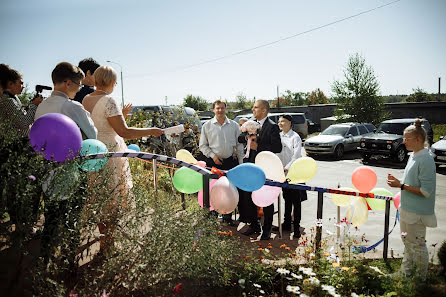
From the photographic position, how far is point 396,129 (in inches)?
527

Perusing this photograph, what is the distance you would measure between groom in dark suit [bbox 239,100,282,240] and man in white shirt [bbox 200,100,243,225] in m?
0.40

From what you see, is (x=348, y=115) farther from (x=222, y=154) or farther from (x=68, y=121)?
(x=68, y=121)

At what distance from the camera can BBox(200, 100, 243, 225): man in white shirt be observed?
4.72 metres

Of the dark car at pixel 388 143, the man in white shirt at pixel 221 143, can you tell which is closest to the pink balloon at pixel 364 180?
the man in white shirt at pixel 221 143

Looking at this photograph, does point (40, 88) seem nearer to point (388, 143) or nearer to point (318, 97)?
point (388, 143)

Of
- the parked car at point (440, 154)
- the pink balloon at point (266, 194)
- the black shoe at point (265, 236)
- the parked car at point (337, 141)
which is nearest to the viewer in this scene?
the pink balloon at point (266, 194)

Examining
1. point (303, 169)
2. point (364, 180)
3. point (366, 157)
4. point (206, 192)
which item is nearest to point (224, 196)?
point (206, 192)

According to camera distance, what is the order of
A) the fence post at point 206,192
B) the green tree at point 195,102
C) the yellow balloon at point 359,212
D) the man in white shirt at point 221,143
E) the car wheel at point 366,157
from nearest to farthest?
1. the fence post at point 206,192
2. the yellow balloon at point 359,212
3. the man in white shirt at point 221,143
4. the car wheel at point 366,157
5. the green tree at point 195,102

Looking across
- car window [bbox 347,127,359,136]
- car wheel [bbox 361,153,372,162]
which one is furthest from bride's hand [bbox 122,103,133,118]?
car window [bbox 347,127,359,136]

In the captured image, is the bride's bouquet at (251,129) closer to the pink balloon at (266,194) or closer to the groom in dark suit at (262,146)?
the groom in dark suit at (262,146)

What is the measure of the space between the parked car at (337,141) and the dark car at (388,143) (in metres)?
1.14

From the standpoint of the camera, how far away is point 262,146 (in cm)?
435

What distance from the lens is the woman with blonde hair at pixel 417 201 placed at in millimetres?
2965

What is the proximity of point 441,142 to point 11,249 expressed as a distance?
41.8 ft
